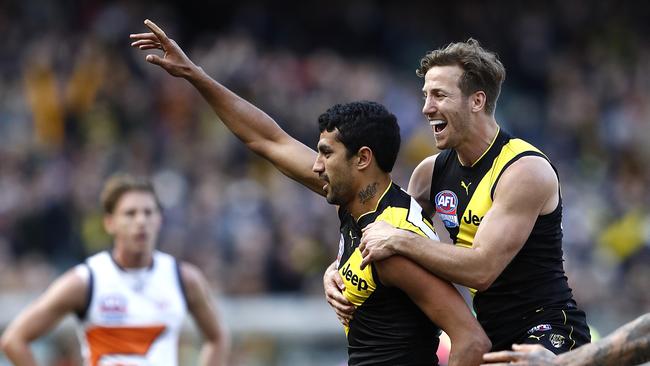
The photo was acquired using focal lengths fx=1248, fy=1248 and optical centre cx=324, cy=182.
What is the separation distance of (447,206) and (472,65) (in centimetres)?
72

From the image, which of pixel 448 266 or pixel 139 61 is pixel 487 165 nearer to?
pixel 448 266

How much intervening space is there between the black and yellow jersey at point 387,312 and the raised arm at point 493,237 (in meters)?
0.17

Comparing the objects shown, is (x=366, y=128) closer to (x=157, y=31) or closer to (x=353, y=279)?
(x=353, y=279)

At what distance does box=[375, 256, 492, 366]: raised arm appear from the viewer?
568cm

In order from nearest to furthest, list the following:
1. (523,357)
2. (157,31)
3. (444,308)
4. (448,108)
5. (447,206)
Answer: (523,357), (444,308), (448,108), (447,206), (157,31)

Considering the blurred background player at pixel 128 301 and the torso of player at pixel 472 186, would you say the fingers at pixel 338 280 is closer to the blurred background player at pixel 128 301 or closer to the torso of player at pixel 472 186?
the torso of player at pixel 472 186

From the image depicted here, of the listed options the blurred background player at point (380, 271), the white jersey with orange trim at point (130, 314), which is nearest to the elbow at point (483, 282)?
the blurred background player at point (380, 271)

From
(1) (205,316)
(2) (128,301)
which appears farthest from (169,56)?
(1) (205,316)

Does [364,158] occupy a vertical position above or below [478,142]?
below

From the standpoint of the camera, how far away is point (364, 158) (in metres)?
5.96

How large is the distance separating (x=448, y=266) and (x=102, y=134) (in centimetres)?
1090

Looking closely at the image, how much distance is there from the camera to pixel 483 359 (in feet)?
18.6

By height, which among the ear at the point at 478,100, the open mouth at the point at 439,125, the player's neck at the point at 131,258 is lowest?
the open mouth at the point at 439,125

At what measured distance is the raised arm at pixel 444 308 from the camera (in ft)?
18.6
